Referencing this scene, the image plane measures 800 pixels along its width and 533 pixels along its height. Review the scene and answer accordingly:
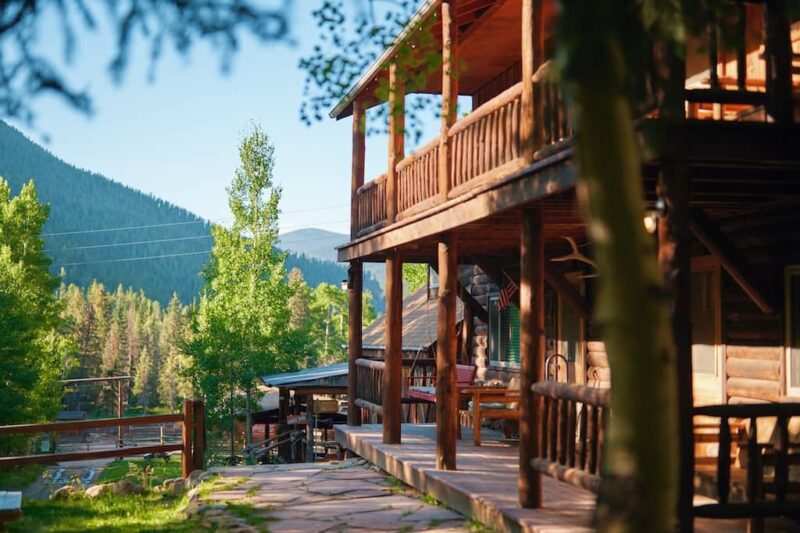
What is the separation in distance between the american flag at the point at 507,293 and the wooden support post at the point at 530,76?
6487mm

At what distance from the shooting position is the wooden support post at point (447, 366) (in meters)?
11.3

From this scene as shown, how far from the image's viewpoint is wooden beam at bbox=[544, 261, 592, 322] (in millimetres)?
13094

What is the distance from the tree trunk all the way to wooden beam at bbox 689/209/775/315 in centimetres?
647

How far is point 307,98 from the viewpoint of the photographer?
21.0 feet

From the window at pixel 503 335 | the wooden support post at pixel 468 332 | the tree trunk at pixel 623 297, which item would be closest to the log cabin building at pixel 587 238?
the tree trunk at pixel 623 297

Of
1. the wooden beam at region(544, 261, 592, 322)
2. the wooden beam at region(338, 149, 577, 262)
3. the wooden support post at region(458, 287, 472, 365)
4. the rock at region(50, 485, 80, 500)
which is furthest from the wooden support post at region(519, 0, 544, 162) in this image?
the wooden support post at region(458, 287, 472, 365)

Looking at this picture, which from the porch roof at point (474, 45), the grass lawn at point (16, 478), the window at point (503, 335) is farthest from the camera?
the grass lawn at point (16, 478)

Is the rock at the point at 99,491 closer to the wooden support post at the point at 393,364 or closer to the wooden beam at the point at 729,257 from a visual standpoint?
the wooden support post at the point at 393,364

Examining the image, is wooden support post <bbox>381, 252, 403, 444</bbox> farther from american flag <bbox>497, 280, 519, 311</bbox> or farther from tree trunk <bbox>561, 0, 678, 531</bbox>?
tree trunk <bbox>561, 0, 678, 531</bbox>

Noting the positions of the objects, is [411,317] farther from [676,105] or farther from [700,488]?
[676,105]

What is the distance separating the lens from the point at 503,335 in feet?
56.3

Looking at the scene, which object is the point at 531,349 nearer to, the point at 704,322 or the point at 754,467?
the point at 754,467

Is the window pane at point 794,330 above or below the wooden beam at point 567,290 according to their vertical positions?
below

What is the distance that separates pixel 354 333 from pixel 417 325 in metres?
10.4
